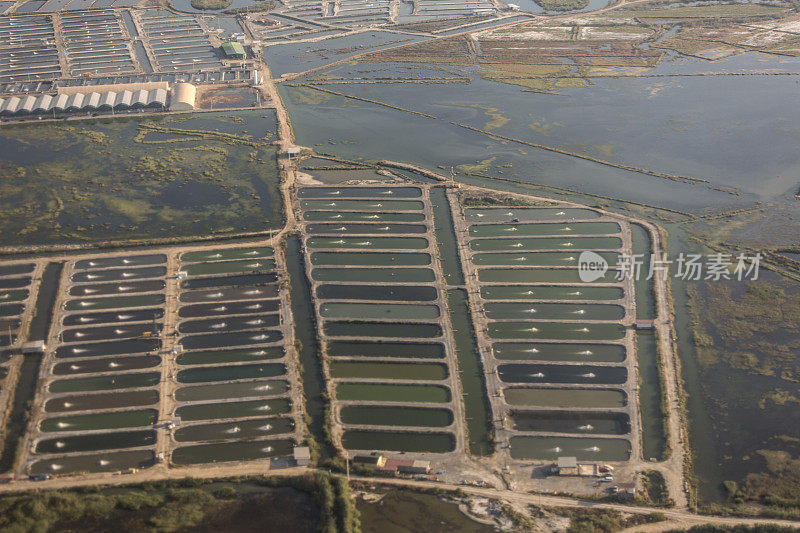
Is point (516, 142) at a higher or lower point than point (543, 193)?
higher

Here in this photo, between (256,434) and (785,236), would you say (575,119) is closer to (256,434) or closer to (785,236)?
(785,236)

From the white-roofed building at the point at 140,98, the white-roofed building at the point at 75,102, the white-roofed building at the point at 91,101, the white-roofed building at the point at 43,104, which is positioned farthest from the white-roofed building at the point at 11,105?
the white-roofed building at the point at 140,98

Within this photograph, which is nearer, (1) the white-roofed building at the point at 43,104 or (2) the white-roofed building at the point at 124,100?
(1) the white-roofed building at the point at 43,104

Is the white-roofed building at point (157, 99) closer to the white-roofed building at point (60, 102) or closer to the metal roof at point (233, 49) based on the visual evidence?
the white-roofed building at point (60, 102)

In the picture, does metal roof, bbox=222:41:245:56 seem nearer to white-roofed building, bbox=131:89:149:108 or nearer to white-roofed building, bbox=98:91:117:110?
white-roofed building, bbox=131:89:149:108

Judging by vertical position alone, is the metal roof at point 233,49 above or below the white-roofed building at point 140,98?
above

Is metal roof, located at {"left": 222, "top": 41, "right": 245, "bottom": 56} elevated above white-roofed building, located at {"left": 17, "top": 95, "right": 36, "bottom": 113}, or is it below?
above

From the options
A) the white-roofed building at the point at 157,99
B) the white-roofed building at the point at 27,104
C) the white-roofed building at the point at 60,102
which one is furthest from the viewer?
the white-roofed building at the point at 157,99

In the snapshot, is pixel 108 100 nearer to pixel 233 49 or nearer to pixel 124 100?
pixel 124 100

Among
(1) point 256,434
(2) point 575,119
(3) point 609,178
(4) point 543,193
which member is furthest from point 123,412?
(2) point 575,119

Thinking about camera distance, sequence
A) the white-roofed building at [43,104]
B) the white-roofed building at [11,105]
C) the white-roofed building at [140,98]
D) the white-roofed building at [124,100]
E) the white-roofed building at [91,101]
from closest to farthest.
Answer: the white-roofed building at [11,105]
the white-roofed building at [43,104]
the white-roofed building at [91,101]
the white-roofed building at [124,100]
the white-roofed building at [140,98]

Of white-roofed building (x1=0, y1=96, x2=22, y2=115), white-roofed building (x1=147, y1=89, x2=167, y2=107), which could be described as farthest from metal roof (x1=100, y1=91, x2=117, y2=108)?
white-roofed building (x1=0, y1=96, x2=22, y2=115)
